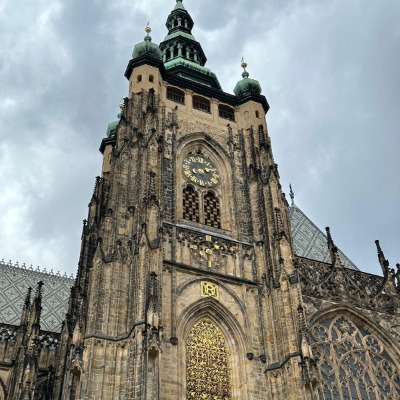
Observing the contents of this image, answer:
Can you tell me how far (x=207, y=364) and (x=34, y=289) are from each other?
48.8ft

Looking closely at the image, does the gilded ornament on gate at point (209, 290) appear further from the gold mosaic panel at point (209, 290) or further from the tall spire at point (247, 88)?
the tall spire at point (247, 88)

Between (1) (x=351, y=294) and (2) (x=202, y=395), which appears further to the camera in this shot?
(1) (x=351, y=294)

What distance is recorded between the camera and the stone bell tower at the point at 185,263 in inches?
739

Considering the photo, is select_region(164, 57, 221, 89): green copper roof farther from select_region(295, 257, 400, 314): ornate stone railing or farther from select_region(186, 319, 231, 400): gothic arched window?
select_region(186, 319, 231, 400): gothic arched window

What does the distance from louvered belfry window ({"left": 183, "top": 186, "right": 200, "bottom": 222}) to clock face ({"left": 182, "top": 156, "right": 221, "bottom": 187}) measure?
0.55 m

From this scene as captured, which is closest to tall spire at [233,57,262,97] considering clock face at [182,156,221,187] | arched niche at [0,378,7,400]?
clock face at [182,156,221,187]

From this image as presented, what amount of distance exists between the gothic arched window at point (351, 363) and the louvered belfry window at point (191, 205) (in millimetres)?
5867

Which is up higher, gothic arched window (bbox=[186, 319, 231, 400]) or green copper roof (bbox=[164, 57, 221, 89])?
green copper roof (bbox=[164, 57, 221, 89])

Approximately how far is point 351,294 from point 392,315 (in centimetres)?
176

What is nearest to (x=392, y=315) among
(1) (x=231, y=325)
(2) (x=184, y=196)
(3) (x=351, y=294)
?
(3) (x=351, y=294)

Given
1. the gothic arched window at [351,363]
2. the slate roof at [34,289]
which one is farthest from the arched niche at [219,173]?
the slate roof at [34,289]

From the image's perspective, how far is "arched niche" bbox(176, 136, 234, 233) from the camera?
24.7m

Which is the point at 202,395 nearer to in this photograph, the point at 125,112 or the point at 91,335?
the point at 91,335

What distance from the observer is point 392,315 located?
2527 centimetres
